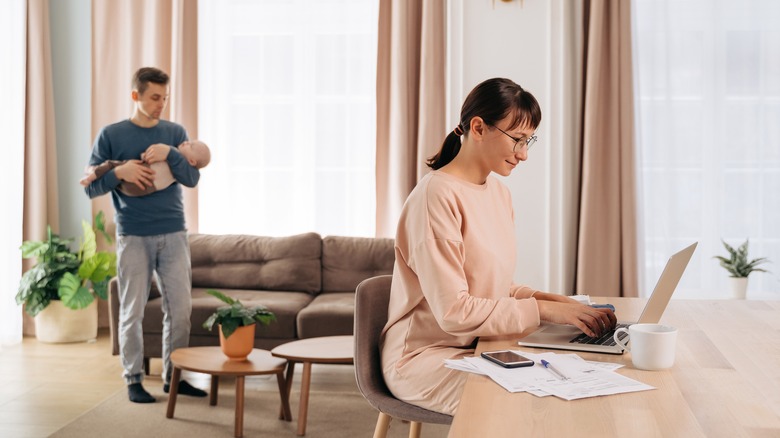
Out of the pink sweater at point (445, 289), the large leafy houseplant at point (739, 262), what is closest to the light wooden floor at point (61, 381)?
the pink sweater at point (445, 289)

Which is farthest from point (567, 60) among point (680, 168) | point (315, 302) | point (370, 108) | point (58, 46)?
point (58, 46)

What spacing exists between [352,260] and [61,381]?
1671 mm

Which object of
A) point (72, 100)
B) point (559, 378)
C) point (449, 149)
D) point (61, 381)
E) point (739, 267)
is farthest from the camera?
point (72, 100)

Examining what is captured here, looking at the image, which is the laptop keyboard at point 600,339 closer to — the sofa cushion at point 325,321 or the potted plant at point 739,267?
the sofa cushion at point 325,321

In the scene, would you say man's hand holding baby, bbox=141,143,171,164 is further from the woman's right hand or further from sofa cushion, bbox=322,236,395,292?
the woman's right hand

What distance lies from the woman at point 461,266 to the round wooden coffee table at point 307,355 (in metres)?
1.26

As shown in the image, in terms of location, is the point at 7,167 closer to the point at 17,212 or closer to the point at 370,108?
the point at 17,212

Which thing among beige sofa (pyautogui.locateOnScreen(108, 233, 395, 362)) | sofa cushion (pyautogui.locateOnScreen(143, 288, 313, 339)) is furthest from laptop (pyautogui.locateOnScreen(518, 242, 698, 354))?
beige sofa (pyautogui.locateOnScreen(108, 233, 395, 362))

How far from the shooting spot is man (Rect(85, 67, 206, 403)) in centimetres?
366

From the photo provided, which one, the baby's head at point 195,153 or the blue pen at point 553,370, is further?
the baby's head at point 195,153

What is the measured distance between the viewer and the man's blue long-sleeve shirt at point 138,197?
3.71 metres

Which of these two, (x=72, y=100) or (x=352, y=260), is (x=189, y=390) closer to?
(x=352, y=260)

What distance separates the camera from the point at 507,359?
1511mm

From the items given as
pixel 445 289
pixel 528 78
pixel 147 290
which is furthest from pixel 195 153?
pixel 445 289
